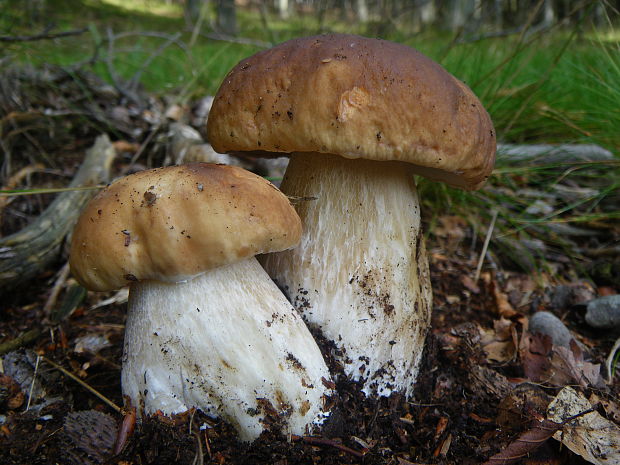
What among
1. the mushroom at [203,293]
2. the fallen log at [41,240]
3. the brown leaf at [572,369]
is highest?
the mushroom at [203,293]

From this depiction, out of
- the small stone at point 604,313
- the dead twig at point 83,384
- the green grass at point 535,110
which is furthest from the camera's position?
the green grass at point 535,110

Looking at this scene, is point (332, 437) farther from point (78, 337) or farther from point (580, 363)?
point (78, 337)

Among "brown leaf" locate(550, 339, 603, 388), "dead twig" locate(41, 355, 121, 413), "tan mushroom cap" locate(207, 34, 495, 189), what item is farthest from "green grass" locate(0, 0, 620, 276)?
"dead twig" locate(41, 355, 121, 413)

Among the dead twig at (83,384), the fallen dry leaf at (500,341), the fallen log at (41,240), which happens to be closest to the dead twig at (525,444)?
the fallen dry leaf at (500,341)

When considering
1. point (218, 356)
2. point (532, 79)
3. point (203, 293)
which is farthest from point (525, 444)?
point (532, 79)

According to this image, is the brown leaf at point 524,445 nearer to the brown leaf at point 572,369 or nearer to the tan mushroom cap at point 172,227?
the brown leaf at point 572,369

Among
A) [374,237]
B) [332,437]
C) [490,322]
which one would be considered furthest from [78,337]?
[490,322]

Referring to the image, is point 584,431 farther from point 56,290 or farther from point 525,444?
point 56,290

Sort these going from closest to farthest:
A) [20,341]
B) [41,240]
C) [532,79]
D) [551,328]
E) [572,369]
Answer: [572,369], [20,341], [551,328], [41,240], [532,79]
